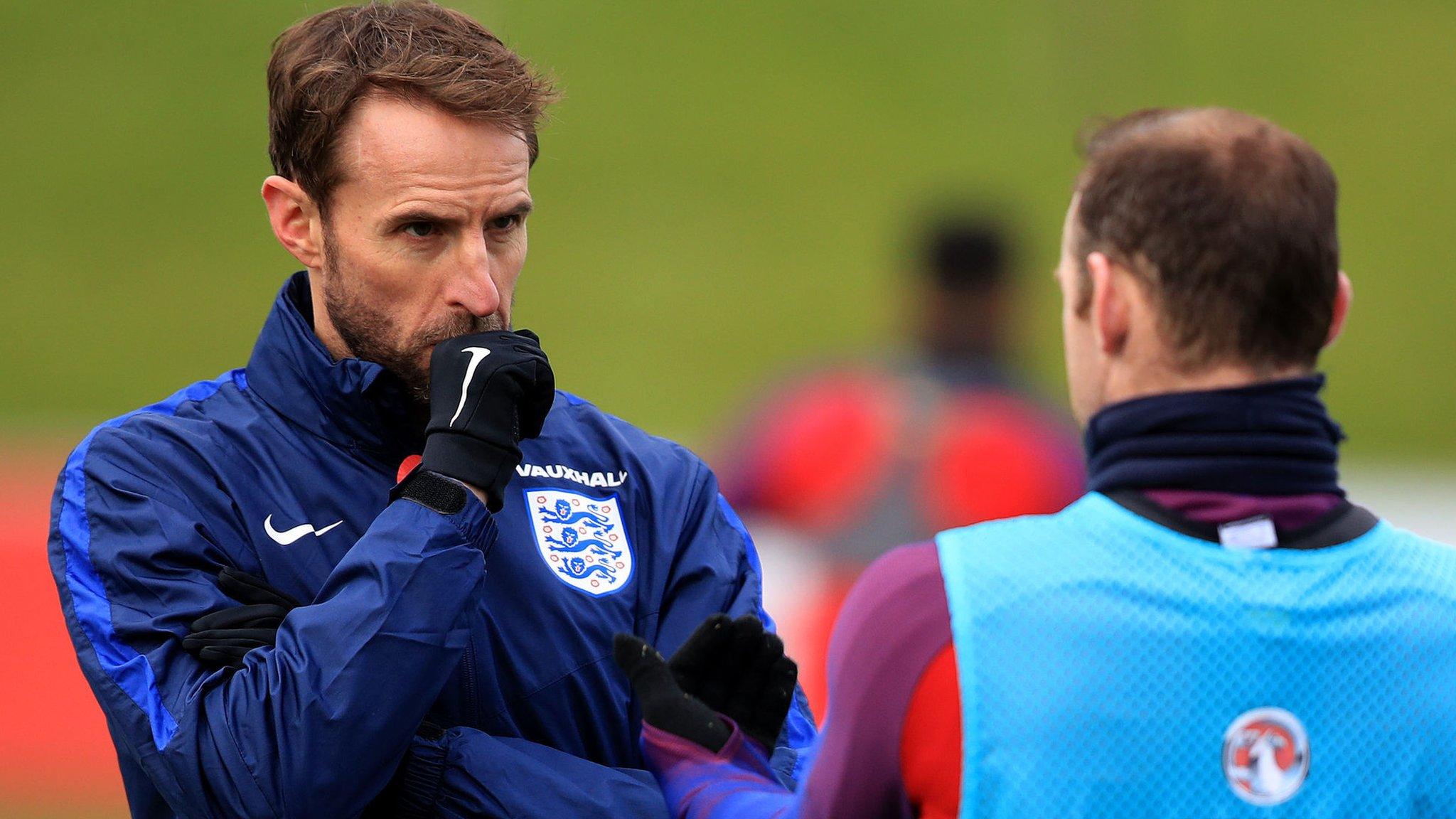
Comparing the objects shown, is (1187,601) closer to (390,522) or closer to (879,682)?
(879,682)

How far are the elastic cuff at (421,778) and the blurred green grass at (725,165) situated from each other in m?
13.0

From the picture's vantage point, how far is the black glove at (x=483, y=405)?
239cm

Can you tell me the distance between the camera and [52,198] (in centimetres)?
1908

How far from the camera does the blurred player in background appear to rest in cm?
454

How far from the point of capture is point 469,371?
2432 mm

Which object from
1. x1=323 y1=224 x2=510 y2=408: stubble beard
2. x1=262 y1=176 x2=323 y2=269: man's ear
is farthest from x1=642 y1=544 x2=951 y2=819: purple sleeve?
x1=262 y1=176 x2=323 y2=269: man's ear

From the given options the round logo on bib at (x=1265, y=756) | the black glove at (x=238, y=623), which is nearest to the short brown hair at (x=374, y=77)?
the black glove at (x=238, y=623)

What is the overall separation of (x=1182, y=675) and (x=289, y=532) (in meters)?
1.30

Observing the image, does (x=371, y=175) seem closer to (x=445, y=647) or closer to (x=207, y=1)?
(x=445, y=647)

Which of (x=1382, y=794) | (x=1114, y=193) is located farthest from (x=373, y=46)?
(x=1382, y=794)

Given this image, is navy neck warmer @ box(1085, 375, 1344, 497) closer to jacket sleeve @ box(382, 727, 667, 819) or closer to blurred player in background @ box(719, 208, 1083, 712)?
jacket sleeve @ box(382, 727, 667, 819)

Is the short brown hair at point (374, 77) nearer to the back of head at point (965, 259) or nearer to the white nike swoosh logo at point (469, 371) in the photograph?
the white nike swoosh logo at point (469, 371)

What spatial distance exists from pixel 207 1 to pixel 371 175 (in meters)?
21.0

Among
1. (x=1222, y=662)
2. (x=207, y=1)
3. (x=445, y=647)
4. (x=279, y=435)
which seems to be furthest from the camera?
(x=207, y=1)
